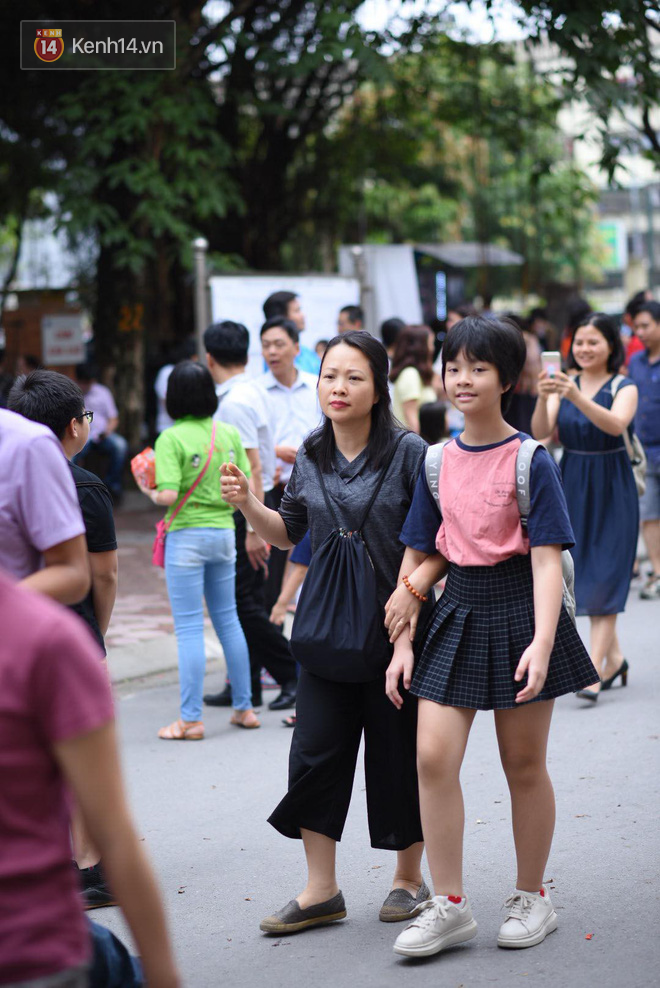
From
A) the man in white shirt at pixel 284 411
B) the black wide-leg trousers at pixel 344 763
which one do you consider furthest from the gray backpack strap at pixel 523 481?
the man in white shirt at pixel 284 411

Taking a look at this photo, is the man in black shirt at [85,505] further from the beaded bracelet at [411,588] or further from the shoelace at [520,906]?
the shoelace at [520,906]

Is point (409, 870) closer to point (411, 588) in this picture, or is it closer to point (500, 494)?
point (411, 588)

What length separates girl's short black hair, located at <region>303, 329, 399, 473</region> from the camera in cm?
375

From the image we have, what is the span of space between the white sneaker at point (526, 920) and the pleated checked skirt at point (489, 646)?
0.61m

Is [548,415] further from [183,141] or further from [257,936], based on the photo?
[183,141]

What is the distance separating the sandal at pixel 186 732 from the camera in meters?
6.13

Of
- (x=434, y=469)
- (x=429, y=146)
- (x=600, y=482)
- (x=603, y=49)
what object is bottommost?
(x=600, y=482)

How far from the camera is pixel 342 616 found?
362 centimetres

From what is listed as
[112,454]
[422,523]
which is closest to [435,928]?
[422,523]

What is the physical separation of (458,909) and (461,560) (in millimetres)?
956

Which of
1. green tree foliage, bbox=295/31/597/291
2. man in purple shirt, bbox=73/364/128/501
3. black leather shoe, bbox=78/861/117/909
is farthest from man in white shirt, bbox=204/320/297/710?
man in purple shirt, bbox=73/364/128/501

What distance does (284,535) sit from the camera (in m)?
3.99

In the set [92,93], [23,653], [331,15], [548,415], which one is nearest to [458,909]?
[23,653]

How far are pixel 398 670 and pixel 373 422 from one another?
2.51ft
